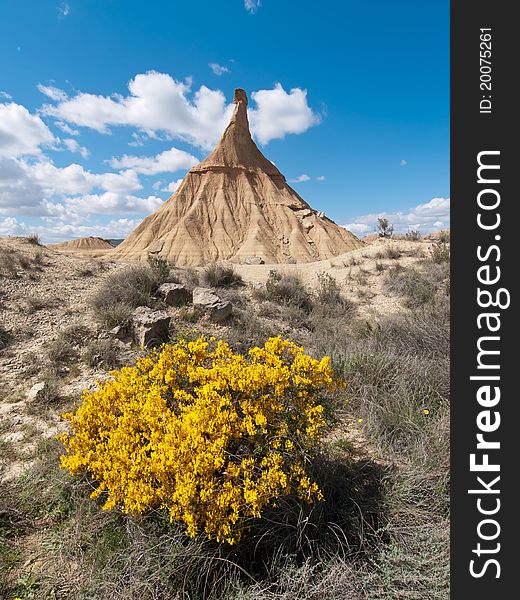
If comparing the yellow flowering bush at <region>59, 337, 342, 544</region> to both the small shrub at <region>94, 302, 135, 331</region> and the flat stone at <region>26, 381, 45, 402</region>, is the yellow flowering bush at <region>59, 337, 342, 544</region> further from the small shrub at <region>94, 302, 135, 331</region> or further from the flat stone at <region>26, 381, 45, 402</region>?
the small shrub at <region>94, 302, 135, 331</region>

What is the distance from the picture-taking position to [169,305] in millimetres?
7609

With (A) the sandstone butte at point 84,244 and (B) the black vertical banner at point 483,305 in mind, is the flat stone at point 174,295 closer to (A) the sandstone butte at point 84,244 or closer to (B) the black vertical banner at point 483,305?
(B) the black vertical banner at point 483,305

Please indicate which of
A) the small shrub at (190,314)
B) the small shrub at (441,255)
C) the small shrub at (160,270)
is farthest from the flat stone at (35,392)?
the small shrub at (441,255)

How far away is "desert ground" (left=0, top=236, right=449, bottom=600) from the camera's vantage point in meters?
1.91

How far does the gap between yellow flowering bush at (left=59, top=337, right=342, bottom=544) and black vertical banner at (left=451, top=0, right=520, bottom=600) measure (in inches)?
35.3

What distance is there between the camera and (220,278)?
31.9 ft

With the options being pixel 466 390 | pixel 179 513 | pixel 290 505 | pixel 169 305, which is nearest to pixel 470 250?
pixel 466 390

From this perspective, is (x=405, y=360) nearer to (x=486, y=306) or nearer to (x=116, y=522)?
(x=486, y=306)

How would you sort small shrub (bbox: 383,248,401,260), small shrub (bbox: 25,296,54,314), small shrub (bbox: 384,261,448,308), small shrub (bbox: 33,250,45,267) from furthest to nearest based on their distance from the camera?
small shrub (bbox: 383,248,401,260) → small shrub (bbox: 384,261,448,308) → small shrub (bbox: 33,250,45,267) → small shrub (bbox: 25,296,54,314)

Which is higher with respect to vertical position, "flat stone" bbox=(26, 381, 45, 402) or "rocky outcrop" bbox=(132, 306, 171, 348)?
"rocky outcrop" bbox=(132, 306, 171, 348)

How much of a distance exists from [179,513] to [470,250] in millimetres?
2531

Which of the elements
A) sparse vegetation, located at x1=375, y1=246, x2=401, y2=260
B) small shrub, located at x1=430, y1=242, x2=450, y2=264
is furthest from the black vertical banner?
sparse vegetation, located at x1=375, y1=246, x2=401, y2=260

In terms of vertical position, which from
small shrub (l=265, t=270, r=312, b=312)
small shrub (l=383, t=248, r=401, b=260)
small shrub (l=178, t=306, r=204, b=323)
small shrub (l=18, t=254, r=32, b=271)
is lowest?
small shrub (l=178, t=306, r=204, b=323)

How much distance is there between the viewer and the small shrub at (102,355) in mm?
5340
